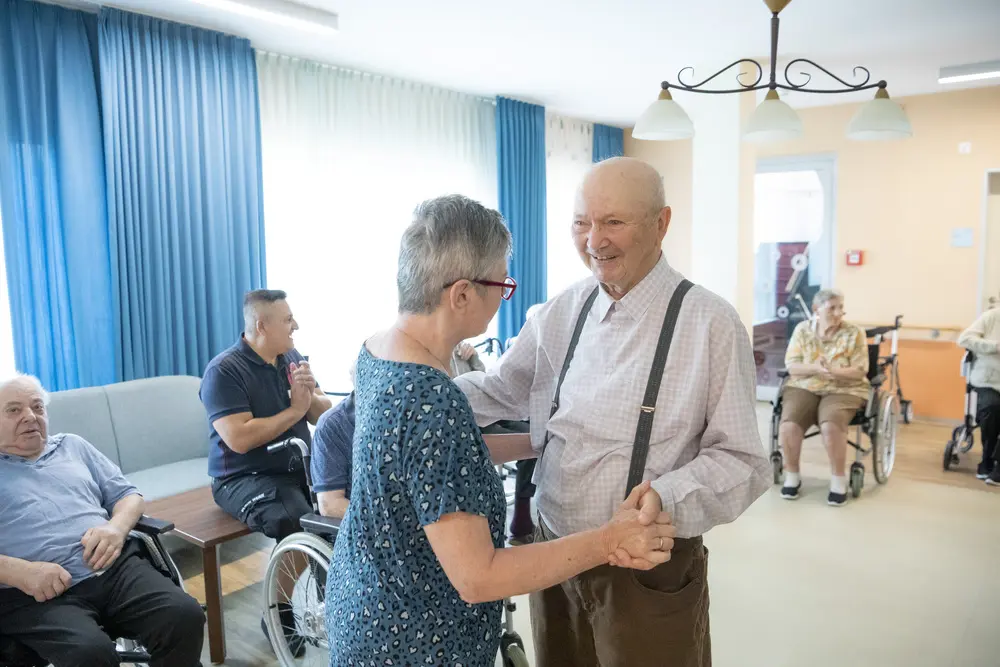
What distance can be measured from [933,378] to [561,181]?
3.60 metres

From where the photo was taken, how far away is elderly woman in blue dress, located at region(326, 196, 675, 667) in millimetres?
1025

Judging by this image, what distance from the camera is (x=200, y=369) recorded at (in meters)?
3.97

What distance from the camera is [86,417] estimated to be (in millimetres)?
3318

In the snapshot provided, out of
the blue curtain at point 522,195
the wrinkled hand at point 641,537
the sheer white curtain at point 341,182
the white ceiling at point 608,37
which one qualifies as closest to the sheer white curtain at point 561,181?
the blue curtain at point 522,195

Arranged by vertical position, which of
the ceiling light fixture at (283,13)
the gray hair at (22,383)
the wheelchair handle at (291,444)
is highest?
the ceiling light fixture at (283,13)

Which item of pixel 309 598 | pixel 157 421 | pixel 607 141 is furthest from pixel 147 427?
pixel 607 141

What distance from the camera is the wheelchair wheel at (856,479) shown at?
4098mm

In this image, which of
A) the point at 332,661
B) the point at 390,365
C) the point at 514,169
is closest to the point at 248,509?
the point at 332,661

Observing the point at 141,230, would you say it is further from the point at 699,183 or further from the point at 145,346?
the point at 699,183

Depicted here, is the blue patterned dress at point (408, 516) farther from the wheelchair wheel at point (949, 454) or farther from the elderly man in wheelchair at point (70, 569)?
the wheelchair wheel at point (949, 454)

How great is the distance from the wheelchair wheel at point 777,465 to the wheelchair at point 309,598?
2.43 metres

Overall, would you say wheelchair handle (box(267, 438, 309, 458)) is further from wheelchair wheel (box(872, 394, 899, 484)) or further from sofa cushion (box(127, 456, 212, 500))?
wheelchair wheel (box(872, 394, 899, 484))

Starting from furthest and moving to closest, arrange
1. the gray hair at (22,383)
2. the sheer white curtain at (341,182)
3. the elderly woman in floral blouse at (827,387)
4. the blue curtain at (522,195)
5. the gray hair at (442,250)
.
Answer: the blue curtain at (522,195) → the sheer white curtain at (341,182) → the elderly woman in floral blouse at (827,387) → the gray hair at (22,383) → the gray hair at (442,250)

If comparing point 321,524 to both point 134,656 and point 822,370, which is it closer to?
point 134,656
